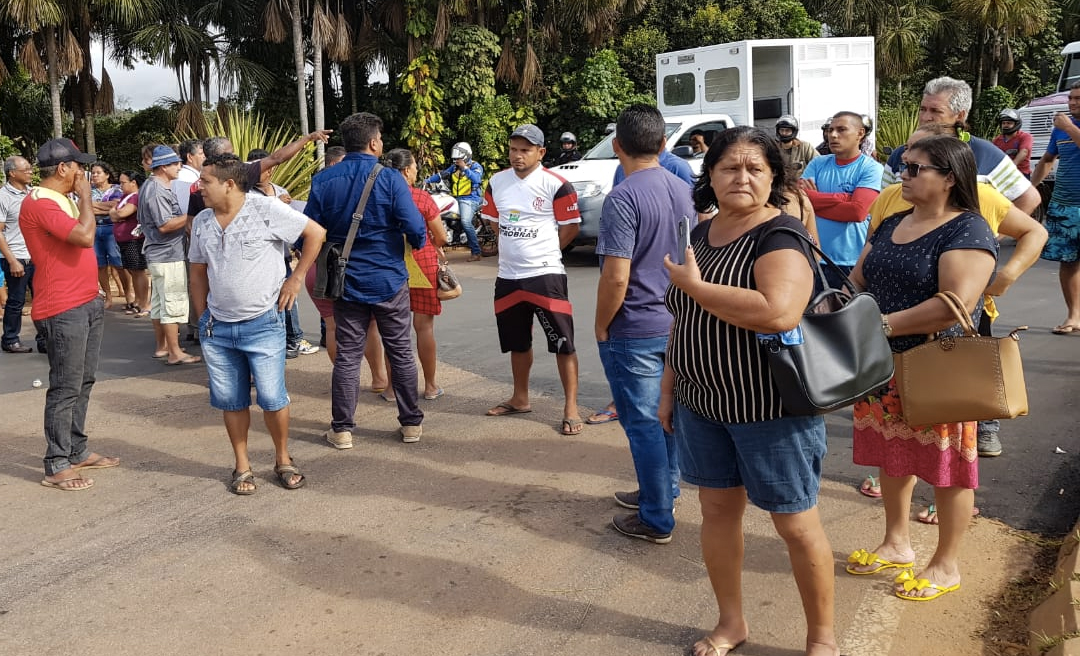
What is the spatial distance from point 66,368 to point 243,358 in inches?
40.4

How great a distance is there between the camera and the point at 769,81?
1756 cm

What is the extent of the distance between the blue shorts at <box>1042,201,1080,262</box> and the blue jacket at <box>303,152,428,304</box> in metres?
5.45

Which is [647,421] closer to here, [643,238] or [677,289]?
[643,238]

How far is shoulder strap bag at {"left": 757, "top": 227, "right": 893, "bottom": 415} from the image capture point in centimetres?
293

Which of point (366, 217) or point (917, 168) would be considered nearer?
point (917, 168)

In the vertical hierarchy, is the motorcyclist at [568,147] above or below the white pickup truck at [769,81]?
below

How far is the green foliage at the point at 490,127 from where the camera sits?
18938 mm

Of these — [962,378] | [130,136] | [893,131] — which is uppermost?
[130,136]

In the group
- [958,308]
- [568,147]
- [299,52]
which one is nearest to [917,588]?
[958,308]

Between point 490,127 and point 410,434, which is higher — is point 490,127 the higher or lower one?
the higher one

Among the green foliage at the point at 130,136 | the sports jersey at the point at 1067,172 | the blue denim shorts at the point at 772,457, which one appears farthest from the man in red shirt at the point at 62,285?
the green foliage at the point at 130,136

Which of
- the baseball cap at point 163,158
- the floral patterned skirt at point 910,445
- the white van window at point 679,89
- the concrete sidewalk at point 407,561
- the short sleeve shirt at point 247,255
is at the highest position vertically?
the white van window at point 679,89

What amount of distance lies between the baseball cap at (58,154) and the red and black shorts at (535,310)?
99.2 inches

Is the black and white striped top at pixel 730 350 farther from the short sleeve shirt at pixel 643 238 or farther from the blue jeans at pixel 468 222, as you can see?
the blue jeans at pixel 468 222
